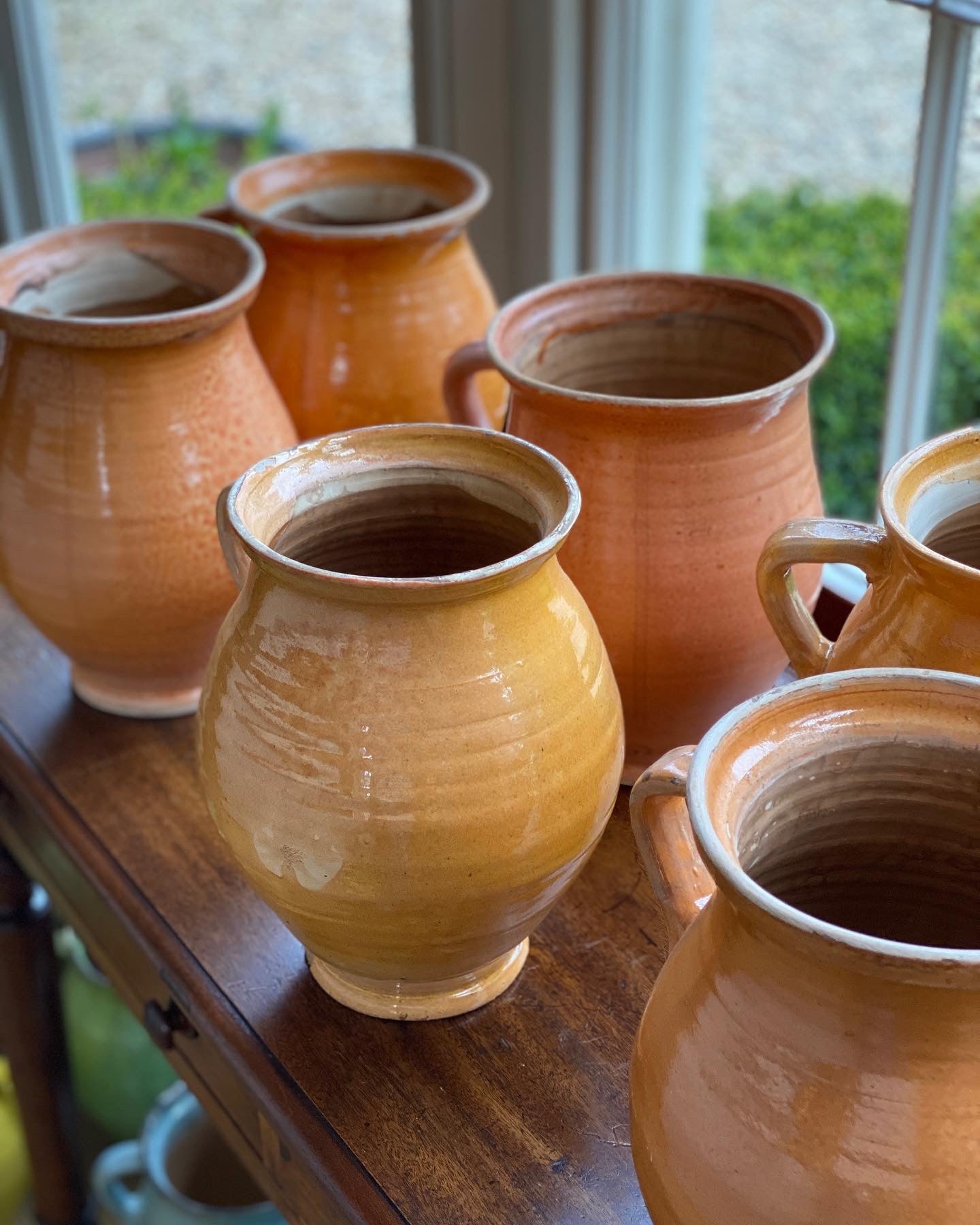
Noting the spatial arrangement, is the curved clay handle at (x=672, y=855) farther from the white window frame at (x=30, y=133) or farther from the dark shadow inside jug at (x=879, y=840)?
the white window frame at (x=30, y=133)

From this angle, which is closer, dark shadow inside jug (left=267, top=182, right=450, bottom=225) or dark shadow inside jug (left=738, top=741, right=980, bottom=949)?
dark shadow inside jug (left=738, top=741, right=980, bottom=949)

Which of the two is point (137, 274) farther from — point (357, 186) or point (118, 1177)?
point (118, 1177)

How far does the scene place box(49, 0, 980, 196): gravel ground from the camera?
4.65 feet

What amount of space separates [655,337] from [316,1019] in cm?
38

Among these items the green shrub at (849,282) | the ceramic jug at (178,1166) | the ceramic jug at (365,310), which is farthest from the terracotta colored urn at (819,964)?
the green shrub at (849,282)

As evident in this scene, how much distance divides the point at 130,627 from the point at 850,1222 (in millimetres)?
477

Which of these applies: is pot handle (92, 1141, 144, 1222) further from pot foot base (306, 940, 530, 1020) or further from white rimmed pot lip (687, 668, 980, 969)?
white rimmed pot lip (687, 668, 980, 969)

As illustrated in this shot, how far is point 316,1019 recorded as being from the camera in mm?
586

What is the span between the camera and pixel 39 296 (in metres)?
0.77

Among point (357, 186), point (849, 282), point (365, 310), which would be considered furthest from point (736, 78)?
point (365, 310)

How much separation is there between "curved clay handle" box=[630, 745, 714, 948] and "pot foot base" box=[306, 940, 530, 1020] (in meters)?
0.13

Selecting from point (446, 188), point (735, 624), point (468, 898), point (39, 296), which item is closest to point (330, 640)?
point (468, 898)

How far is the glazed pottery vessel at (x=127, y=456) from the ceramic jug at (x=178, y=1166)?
439 millimetres

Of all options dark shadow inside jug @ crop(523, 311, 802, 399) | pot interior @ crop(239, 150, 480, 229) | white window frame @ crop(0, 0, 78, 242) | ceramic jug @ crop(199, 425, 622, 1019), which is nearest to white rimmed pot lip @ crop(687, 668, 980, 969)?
ceramic jug @ crop(199, 425, 622, 1019)
